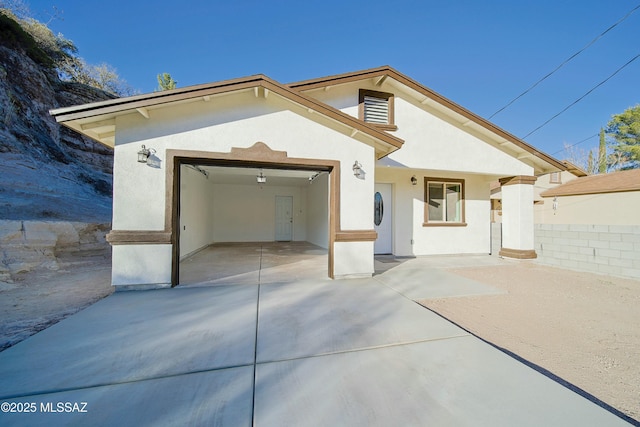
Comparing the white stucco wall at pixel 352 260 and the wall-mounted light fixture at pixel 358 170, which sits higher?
the wall-mounted light fixture at pixel 358 170

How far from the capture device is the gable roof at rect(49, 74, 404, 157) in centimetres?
380

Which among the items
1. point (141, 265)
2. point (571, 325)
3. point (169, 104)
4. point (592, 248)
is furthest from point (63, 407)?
point (592, 248)

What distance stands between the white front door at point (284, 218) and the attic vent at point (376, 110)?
6665 mm

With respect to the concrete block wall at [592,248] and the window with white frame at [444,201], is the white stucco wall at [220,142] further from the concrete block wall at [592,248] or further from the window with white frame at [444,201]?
the concrete block wall at [592,248]

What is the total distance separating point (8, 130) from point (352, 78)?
33.8ft

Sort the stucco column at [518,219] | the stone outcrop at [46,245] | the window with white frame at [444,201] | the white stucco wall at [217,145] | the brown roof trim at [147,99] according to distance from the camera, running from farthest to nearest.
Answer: the window with white frame at [444,201] → the stucco column at [518,219] → the stone outcrop at [46,245] → the white stucco wall at [217,145] → the brown roof trim at [147,99]

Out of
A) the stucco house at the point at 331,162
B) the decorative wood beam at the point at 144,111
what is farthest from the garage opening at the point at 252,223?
the decorative wood beam at the point at 144,111

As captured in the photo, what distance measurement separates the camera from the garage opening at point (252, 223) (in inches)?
214

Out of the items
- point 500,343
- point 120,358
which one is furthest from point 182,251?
point 500,343

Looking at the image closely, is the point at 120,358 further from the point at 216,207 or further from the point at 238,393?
the point at 216,207

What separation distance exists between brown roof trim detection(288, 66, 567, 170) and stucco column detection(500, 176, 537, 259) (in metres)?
0.83

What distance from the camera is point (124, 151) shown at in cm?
407

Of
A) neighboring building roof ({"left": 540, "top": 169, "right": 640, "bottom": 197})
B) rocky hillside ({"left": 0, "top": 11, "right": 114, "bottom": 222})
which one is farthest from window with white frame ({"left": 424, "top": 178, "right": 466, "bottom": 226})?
rocky hillside ({"left": 0, "top": 11, "right": 114, "bottom": 222})

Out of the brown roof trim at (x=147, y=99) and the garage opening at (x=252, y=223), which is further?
the garage opening at (x=252, y=223)
